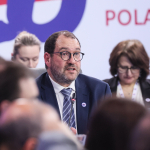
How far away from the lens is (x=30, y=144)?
13.8 inches

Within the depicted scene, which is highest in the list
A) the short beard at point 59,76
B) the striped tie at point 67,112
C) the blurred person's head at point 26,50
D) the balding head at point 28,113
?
the balding head at point 28,113

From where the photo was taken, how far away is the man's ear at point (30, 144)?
35 centimetres

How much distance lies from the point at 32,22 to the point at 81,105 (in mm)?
2031

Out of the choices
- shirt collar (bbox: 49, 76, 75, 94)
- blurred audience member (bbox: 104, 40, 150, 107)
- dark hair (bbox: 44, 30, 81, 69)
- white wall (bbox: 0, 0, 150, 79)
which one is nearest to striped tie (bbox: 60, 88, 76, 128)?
shirt collar (bbox: 49, 76, 75, 94)

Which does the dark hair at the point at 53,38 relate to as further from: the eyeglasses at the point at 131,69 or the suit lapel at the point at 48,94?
the eyeglasses at the point at 131,69

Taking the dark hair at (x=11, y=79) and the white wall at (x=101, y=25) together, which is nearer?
the dark hair at (x=11, y=79)

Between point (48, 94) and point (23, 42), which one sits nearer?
point (48, 94)

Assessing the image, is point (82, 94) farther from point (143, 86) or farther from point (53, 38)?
point (143, 86)

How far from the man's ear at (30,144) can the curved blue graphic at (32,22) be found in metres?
3.22

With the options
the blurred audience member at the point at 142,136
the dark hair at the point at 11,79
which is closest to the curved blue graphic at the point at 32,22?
the dark hair at the point at 11,79

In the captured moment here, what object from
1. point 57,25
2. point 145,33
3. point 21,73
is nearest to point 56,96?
point 21,73

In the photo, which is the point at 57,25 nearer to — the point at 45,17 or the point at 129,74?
the point at 45,17

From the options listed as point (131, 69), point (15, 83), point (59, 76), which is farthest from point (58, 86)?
point (15, 83)

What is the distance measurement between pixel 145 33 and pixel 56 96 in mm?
2197
